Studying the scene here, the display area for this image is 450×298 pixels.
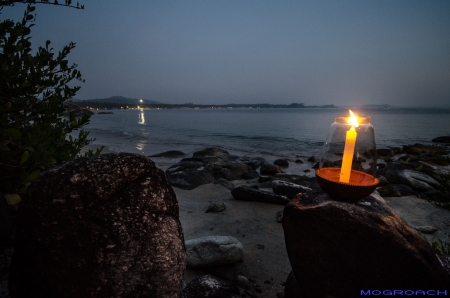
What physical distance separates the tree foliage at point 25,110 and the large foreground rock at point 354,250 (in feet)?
8.71

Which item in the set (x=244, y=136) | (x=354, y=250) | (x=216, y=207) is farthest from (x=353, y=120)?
(x=244, y=136)

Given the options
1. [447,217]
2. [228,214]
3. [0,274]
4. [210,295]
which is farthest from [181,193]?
[447,217]

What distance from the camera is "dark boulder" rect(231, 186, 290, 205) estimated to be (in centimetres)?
706

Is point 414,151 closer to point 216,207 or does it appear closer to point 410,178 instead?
point 410,178

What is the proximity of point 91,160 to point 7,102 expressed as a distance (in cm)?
148

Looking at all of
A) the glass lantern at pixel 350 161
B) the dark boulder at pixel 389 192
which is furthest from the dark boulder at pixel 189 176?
the glass lantern at pixel 350 161

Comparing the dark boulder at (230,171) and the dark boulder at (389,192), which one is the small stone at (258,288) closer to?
the dark boulder at (389,192)

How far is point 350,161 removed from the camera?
239 cm

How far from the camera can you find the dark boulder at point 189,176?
9442 millimetres

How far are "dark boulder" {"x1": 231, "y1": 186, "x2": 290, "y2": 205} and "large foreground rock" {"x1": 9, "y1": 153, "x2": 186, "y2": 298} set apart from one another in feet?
17.2

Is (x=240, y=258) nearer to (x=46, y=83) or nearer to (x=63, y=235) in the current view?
(x=63, y=235)

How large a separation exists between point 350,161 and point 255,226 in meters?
3.72

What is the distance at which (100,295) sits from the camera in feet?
5.77

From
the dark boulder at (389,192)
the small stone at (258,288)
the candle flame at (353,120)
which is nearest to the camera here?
the candle flame at (353,120)
